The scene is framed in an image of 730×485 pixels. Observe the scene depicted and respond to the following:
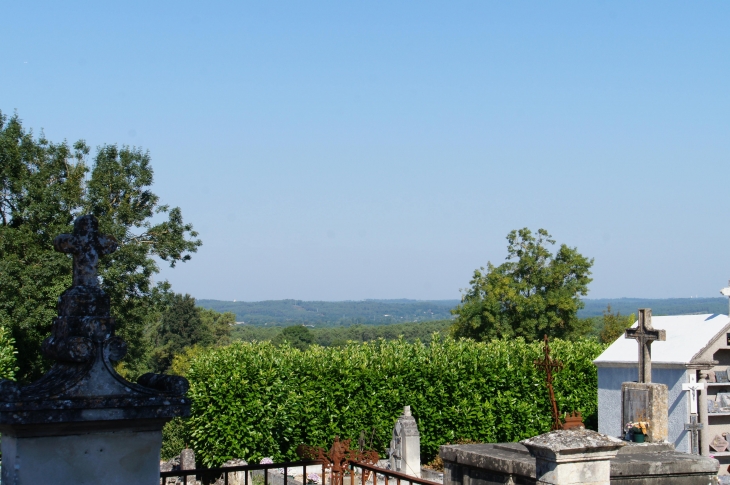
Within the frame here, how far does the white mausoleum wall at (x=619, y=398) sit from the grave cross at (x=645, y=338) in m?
1.50

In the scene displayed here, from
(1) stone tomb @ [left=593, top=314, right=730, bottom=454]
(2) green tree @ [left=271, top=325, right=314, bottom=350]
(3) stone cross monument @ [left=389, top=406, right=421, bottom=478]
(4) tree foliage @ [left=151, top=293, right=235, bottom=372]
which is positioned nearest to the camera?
(1) stone tomb @ [left=593, top=314, right=730, bottom=454]

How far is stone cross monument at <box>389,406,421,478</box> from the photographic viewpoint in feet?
56.8

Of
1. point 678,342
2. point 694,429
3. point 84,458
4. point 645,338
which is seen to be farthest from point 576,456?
point 678,342

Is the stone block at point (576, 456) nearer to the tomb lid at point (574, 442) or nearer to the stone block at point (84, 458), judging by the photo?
the tomb lid at point (574, 442)

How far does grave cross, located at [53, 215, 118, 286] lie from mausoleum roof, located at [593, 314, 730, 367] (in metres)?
15.8

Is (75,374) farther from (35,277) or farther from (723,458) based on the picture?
(35,277)

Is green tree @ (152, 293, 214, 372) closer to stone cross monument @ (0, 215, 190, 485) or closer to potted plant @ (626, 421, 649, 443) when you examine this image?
potted plant @ (626, 421, 649, 443)

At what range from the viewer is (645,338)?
16.5 meters

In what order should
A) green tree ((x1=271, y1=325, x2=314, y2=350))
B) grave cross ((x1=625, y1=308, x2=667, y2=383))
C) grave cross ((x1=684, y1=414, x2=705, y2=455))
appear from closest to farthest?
grave cross ((x1=625, y1=308, x2=667, y2=383)), grave cross ((x1=684, y1=414, x2=705, y2=455)), green tree ((x1=271, y1=325, x2=314, y2=350))

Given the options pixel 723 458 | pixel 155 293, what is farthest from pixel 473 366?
pixel 155 293

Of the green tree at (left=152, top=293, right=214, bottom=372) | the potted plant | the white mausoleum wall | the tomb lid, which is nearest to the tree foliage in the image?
the green tree at (left=152, top=293, right=214, bottom=372)

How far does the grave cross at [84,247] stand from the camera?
178 inches

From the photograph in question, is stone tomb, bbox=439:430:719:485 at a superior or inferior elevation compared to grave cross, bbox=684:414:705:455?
superior

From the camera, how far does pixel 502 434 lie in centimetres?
2019
